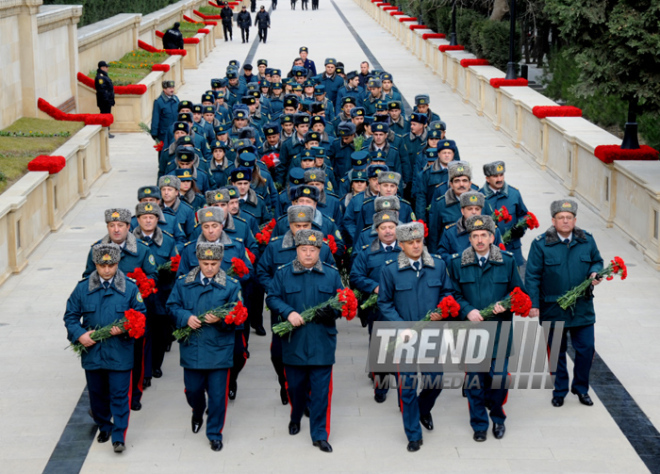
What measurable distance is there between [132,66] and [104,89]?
26.0 feet

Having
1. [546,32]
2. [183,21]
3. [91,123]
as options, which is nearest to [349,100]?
[91,123]

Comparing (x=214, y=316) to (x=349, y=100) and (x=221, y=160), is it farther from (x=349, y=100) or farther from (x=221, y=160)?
(x=349, y=100)

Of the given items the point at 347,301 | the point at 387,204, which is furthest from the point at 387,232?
the point at 347,301

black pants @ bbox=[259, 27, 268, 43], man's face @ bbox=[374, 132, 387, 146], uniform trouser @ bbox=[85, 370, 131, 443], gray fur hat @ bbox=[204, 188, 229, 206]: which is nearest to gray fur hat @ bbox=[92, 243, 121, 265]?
uniform trouser @ bbox=[85, 370, 131, 443]

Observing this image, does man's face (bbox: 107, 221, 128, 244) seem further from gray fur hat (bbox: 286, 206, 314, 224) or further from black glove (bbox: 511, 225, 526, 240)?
black glove (bbox: 511, 225, 526, 240)

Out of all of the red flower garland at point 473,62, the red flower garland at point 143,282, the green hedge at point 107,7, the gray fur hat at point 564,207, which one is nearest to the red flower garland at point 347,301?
the red flower garland at point 143,282

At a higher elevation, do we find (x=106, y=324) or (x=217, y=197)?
(x=217, y=197)

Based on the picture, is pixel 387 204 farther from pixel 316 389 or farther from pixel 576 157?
pixel 576 157

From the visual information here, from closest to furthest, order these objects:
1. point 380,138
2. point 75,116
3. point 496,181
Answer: point 496,181, point 380,138, point 75,116

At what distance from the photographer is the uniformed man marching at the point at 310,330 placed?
30.4 feet

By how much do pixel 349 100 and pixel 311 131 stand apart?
3.56 m

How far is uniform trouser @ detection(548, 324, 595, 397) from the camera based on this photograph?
10.1 metres

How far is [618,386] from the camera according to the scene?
1084cm

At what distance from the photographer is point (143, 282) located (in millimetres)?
9898
